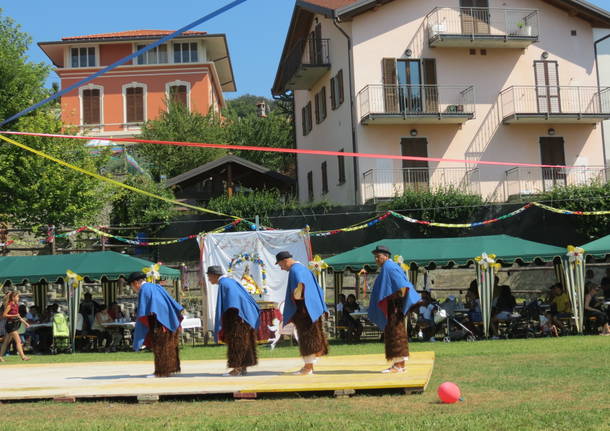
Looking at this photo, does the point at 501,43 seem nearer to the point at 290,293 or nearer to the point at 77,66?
the point at 290,293

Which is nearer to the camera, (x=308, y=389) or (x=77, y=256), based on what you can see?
(x=308, y=389)

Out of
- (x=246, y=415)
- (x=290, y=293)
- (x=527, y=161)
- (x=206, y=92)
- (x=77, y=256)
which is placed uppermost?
(x=206, y=92)

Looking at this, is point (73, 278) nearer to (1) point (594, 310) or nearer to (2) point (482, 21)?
(1) point (594, 310)

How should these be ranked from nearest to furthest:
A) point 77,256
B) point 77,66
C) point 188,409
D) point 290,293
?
point 188,409
point 290,293
point 77,256
point 77,66

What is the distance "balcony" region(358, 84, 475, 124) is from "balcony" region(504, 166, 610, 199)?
9.90 feet

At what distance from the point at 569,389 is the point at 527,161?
23.7m

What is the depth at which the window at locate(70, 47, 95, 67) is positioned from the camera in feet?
160

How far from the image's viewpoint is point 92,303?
2230 centimetres

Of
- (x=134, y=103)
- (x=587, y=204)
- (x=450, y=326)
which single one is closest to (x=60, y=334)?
(x=450, y=326)

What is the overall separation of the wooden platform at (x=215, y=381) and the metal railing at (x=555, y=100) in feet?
67.4

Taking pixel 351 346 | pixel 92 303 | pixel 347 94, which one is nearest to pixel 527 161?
pixel 347 94

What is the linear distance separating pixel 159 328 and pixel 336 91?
22.6m

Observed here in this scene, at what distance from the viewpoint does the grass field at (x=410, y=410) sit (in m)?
7.35

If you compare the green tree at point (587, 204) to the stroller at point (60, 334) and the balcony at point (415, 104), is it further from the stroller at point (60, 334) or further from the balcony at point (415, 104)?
the stroller at point (60, 334)
